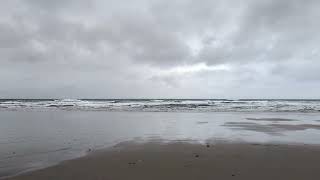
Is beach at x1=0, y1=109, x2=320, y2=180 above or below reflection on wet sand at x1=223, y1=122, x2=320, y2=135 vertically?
below

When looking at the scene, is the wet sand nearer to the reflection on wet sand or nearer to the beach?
the beach

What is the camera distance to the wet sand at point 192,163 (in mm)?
7246

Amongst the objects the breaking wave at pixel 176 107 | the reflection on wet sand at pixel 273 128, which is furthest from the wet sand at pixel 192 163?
the breaking wave at pixel 176 107

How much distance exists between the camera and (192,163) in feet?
28.2

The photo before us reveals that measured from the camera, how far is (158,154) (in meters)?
10.1

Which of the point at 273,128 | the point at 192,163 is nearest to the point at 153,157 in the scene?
the point at 192,163

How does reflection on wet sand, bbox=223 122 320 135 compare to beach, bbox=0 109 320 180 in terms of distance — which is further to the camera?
reflection on wet sand, bbox=223 122 320 135

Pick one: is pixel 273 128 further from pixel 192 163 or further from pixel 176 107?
pixel 176 107

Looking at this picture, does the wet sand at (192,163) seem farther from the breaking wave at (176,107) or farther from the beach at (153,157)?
the breaking wave at (176,107)

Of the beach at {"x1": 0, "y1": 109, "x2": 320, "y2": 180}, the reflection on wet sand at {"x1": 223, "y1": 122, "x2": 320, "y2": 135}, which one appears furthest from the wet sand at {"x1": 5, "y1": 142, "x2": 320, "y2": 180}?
the reflection on wet sand at {"x1": 223, "y1": 122, "x2": 320, "y2": 135}

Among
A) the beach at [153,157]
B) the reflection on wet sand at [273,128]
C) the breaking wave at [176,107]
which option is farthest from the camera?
the breaking wave at [176,107]

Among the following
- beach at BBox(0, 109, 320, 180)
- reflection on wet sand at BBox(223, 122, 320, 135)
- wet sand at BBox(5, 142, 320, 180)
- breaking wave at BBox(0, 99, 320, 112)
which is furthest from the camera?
breaking wave at BBox(0, 99, 320, 112)

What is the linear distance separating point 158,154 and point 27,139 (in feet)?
18.0

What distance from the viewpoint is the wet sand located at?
23.8 ft
